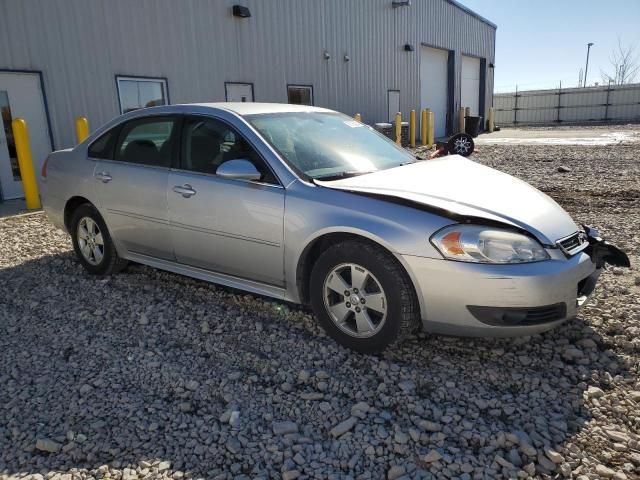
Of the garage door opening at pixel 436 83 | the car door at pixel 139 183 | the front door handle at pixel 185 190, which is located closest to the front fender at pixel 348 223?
the front door handle at pixel 185 190

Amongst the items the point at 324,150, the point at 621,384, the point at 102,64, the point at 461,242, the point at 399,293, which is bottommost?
the point at 621,384

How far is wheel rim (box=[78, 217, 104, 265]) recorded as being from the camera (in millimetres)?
4762

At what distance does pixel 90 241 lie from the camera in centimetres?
483

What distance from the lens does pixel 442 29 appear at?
22797mm

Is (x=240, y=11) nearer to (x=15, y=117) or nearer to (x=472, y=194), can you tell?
(x=15, y=117)

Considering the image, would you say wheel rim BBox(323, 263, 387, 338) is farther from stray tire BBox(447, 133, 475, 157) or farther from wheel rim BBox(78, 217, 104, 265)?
stray tire BBox(447, 133, 475, 157)

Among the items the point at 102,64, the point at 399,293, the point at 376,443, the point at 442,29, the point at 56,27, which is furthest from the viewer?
the point at 442,29

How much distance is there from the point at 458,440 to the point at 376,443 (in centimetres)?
39

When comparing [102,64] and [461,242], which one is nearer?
[461,242]

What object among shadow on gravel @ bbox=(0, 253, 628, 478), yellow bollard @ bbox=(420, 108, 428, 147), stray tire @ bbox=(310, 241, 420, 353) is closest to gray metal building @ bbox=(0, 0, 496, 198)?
yellow bollard @ bbox=(420, 108, 428, 147)

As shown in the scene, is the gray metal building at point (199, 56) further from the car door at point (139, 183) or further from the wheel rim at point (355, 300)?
the wheel rim at point (355, 300)

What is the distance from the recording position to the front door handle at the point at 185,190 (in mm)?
3859

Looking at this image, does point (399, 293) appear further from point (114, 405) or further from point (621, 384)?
point (114, 405)

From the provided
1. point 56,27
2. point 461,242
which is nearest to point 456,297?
point 461,242
